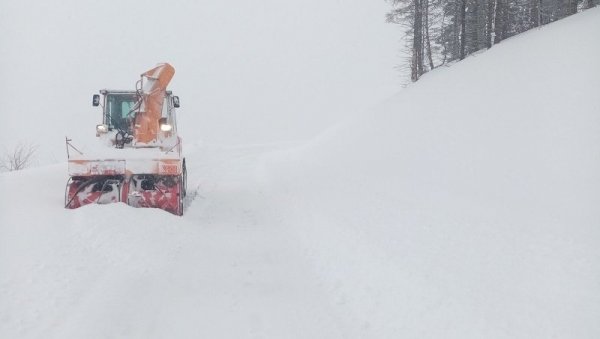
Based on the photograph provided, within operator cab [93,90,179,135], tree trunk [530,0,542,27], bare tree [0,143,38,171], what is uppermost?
tree trunk [530,0,542,27]

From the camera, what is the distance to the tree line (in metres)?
21.7

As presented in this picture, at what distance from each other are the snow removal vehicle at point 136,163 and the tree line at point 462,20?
14.4 meters

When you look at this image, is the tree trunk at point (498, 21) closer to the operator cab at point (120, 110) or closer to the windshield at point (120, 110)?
the operator cab at point (120, 110)

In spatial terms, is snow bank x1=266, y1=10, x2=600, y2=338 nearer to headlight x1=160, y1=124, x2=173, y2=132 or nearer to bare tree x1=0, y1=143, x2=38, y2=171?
headlight x1=160, y1=124, x2=173, y2=132

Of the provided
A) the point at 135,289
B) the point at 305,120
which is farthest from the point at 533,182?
the point at 305,120

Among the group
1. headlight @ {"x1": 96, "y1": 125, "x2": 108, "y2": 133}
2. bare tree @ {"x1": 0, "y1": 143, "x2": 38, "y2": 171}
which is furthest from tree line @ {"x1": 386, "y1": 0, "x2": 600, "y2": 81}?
bare tree @ {"x1": 0, "y1": 143, "x2": 38, "y2": 171}

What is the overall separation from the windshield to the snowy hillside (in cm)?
226

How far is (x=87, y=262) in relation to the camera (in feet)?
20.7

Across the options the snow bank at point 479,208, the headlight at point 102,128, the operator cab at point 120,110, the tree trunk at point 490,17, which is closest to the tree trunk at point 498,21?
the tree trunk at point 490,17

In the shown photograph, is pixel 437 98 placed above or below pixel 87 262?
above

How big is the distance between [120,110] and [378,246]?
318 inches

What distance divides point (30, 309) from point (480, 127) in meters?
9.89

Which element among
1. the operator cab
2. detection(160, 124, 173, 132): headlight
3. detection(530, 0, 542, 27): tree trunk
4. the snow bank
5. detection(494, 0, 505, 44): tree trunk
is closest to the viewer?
the snow bank

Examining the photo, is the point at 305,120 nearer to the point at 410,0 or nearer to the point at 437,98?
the point at 410,0
